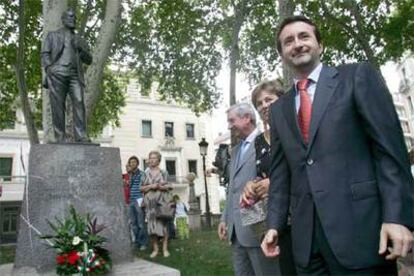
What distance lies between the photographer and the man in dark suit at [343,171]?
76.4 inches

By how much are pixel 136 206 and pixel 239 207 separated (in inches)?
239

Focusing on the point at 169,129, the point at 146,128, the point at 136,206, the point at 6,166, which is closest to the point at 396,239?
the point at 136,206

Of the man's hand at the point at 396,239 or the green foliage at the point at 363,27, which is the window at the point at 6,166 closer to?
the green foliage at the point at 363,27

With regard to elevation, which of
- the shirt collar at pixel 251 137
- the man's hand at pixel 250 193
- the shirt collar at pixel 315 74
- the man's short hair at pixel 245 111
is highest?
the man's short hair at pixel 245 111

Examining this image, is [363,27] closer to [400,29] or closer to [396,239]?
[400,29]

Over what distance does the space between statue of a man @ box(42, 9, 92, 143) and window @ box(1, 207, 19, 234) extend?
27.3m

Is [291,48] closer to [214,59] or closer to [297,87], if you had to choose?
[297,87]

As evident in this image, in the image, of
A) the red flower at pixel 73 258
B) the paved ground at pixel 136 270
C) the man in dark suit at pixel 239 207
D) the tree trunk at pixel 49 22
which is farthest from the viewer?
the tree trunk at pixel 49 22

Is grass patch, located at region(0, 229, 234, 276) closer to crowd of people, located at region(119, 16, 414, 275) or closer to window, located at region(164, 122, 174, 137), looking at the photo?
crowd of people, located at region(119, 16, 414, 275)

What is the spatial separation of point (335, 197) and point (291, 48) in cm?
87

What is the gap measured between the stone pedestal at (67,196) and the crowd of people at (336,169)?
3964mm

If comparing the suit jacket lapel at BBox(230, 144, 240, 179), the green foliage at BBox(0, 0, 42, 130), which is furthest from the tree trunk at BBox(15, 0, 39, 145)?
the suit jacket lapel at BBox(230, 144, 240, 179)

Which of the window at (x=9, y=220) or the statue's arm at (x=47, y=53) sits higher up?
the statue's arm at (x=47, y=53)

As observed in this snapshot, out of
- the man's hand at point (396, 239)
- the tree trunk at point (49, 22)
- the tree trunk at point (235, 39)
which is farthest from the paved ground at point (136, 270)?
the tree trunk at point (235, 39)
